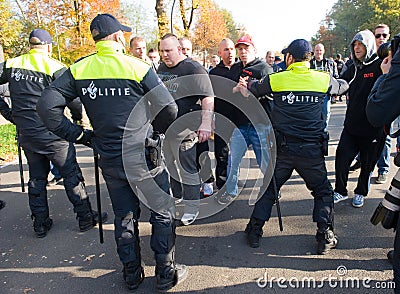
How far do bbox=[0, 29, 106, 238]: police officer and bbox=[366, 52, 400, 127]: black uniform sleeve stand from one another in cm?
308

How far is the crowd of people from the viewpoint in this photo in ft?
8.12

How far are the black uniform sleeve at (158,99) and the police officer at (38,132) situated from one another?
57.9 inches

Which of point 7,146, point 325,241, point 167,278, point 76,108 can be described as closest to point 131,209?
point 167,278

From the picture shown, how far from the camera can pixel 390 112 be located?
1.87 m

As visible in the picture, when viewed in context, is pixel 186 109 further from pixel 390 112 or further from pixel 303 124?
pixel 390 112

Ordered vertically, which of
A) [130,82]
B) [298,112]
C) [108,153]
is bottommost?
[108,153]

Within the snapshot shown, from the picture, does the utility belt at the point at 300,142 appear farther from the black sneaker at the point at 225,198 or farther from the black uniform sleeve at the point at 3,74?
the black uniform sleeve at the point at 3,74

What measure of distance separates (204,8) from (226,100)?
553 inches

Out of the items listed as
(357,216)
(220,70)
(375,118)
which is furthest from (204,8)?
(375,118)

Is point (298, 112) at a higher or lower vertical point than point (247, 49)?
lower

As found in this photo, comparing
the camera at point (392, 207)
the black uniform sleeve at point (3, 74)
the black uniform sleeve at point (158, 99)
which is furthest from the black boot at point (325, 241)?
the black uniform sleeve at point (3, 74)

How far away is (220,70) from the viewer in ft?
14.6

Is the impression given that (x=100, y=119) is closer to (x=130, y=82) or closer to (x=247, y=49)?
(x=130, y=82)

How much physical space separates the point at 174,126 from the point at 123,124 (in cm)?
111
